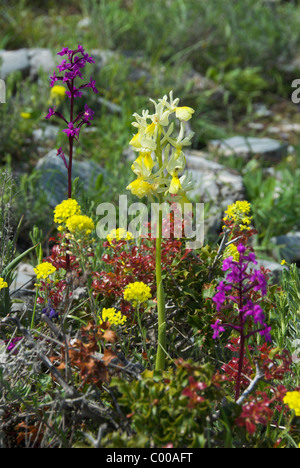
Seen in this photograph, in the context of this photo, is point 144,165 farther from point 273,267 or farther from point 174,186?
point 273,267

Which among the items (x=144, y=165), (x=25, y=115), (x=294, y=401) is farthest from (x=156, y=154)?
(x=25, y=115)

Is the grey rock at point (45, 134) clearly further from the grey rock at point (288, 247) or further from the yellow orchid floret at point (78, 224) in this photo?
the yellow orchid floret at point (78, 224)

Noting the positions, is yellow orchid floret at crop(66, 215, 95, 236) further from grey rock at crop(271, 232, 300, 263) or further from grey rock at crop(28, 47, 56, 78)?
grey rock at crop(28, 47, 56, 78)

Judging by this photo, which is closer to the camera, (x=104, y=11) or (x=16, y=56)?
(x=16, y=56)

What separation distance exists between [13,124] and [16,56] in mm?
1422

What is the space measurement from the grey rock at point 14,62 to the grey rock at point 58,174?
1.58 metres

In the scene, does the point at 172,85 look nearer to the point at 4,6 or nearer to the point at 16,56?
the point at 16,56

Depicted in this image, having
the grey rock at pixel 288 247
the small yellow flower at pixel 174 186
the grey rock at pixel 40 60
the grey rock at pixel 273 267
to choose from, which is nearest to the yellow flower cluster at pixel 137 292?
the small yellow flower at pixel 174 186

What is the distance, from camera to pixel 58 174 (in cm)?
364

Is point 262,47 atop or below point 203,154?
atop

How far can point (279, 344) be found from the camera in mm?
1954

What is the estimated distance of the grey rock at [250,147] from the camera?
15.6ft
